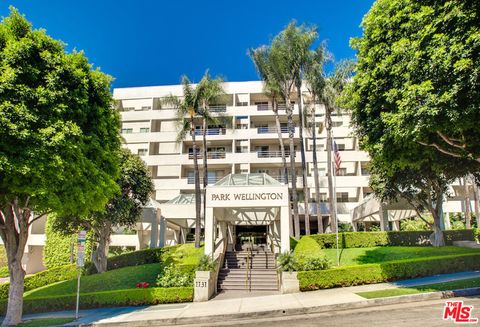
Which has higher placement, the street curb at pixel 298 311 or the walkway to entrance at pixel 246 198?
the walkway to entrance at pixel 246 198

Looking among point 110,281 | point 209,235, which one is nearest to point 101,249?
point 110,281

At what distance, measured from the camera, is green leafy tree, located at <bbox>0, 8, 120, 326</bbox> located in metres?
11.0

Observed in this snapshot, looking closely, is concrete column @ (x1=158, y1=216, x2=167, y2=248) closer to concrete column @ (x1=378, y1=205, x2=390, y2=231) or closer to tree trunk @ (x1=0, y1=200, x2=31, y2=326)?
tree trunk @ (x1=0, y1=200, x2=31, y2=326)

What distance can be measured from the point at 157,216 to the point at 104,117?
14.7 m

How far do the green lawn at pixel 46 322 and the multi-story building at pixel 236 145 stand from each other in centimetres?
2509

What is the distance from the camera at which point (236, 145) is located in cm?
4106

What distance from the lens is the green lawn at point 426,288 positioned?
39.1ft

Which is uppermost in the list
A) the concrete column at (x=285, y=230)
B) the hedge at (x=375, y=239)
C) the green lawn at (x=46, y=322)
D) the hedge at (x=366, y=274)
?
the concrete column at (x=285, y=230)

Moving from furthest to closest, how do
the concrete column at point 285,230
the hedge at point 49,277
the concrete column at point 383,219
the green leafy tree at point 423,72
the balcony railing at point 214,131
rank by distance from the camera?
1. the balcony railing at point 214,131
2. the concrete column at point 383,219
3. the hedge at point 49,277
4. the concrete column at point 285,230
5. the green leafy tree at point 423,72

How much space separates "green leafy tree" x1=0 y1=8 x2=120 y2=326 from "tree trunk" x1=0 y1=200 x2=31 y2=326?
0.11 feet

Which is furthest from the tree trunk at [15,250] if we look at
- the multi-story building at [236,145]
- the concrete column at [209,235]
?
the multi-story building at [236,145]

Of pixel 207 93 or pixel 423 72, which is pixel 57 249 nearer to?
pixel 207 93

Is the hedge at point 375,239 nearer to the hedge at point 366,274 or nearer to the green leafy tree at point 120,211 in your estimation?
the hedge at point 366,274

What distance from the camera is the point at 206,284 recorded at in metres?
15.1
